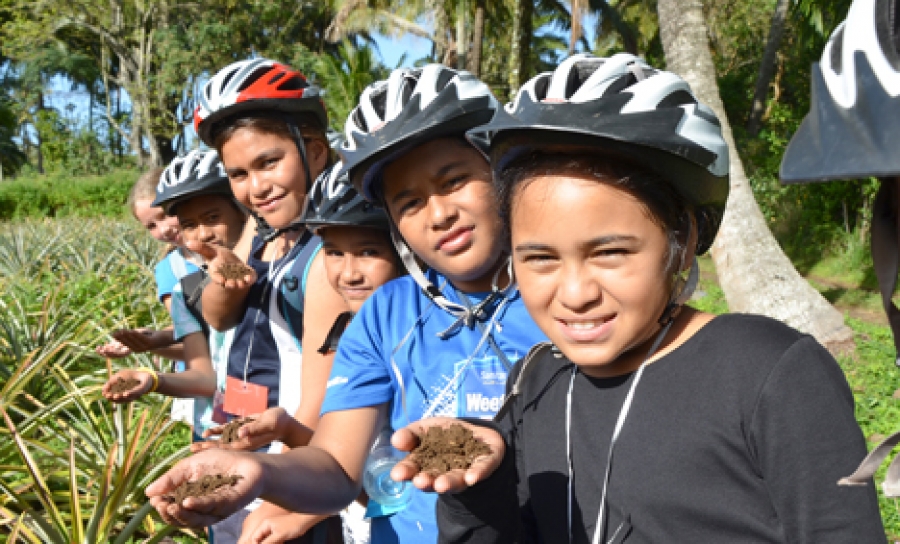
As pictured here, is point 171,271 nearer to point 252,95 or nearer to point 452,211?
point 252,95

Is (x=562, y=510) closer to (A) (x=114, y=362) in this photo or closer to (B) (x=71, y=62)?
(A) (x=114, y=362)

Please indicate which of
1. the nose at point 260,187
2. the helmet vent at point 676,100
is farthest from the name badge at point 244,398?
the helmet vent at point 676,100

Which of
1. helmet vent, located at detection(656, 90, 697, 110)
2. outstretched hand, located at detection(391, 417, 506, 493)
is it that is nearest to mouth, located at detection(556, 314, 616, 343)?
outstretched hand, located at detection(391, 417, 506, 493)

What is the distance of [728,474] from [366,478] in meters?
1.10

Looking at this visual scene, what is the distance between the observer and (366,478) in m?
2.22

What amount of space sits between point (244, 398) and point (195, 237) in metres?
1.23

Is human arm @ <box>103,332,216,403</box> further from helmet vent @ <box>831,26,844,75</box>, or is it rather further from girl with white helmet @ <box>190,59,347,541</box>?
helmet vent @ <box>831,26,844,75</box>

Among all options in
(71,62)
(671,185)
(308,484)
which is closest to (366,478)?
(308,484)

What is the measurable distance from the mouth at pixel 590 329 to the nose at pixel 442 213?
2.07 ft

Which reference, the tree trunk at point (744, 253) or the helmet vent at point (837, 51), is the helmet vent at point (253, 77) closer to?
the helmet vent at point (837, 51)

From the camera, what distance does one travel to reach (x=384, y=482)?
2.22 meters

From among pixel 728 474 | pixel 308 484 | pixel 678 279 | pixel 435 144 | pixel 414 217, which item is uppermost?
pixel 435 144

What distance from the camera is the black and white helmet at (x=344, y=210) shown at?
9.00ft

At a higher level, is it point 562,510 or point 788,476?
point 788,476
